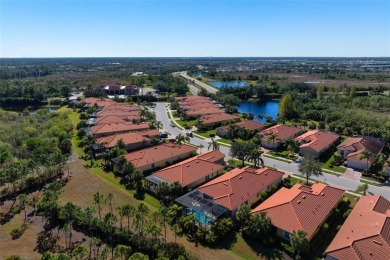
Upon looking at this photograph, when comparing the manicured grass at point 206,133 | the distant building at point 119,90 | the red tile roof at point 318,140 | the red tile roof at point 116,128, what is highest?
the distant building at point 119,90

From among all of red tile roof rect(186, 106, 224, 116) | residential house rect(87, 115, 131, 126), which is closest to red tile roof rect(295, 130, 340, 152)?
red tile roof rect(186, 106, 224, 116)

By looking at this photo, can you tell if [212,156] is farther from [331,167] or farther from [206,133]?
[206,133]

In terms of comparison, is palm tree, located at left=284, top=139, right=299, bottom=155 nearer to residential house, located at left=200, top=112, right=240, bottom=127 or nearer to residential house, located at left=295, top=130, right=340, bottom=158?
residential house, located at left=295, top=130, right=340, bottom=158

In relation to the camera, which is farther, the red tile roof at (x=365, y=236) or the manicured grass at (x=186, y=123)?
the manicured grass at (x=186, y=123)

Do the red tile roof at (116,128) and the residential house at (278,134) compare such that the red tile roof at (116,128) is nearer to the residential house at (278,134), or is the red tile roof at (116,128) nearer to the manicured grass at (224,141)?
the manicured grass at (224,141)

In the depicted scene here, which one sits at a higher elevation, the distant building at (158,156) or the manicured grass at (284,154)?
the distant building at (158,156)

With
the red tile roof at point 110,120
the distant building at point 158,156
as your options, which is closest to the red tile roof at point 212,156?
the distant building at point 158,156

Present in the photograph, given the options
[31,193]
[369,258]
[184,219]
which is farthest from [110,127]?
[369,258]
